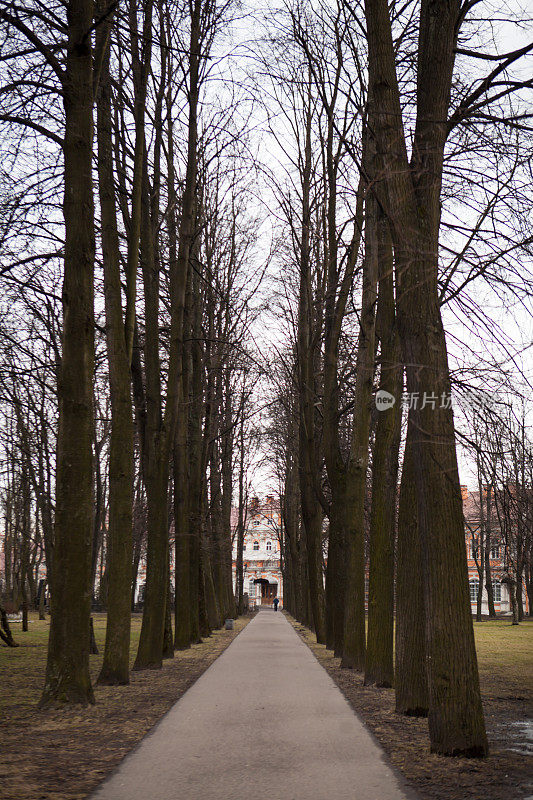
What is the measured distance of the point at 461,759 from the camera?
706cm

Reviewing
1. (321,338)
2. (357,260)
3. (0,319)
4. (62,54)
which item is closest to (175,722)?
(62,54)

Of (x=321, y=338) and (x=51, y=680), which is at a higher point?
(x=321, y=338)

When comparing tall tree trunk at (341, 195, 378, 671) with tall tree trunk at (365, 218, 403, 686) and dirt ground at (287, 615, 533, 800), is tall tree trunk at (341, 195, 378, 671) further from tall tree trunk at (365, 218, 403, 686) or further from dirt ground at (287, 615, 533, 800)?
tall tree trunk at (365, 218, 403, 686)

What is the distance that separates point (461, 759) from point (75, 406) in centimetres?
596

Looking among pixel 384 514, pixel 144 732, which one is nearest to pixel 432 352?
pixel 144 732

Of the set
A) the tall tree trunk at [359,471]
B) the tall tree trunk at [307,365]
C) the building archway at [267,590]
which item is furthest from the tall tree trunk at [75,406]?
the building archway at [267,590]

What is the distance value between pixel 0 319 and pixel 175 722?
34.1ft

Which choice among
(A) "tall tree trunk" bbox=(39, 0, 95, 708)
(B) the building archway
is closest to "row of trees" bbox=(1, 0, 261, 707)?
(A) "tall tree trunk" bbox=(39, 0, 95, 708)

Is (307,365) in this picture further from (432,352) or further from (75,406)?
(432,352)

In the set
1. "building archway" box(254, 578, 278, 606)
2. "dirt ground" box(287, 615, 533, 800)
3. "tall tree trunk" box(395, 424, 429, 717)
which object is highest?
"tall tree trunk" box(395, 424, 429, 717)

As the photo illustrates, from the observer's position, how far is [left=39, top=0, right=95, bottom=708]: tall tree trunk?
10.0m

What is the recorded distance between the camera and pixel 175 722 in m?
9.03

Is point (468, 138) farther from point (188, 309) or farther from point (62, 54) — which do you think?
point (188, 309)

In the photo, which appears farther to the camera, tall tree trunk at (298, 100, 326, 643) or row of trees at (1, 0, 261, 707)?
tall tree trunk at (298, 100, 326, 643)
